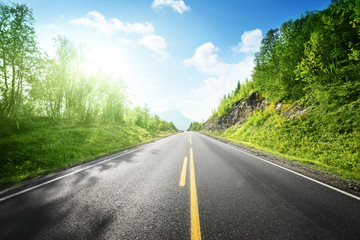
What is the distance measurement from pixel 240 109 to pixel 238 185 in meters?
36.1

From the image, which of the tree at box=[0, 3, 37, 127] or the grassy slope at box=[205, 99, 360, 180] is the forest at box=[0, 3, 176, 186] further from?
the grassy slope at box=[205, 99, 360, 180]

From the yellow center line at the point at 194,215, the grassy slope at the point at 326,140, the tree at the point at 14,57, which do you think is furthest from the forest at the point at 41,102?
the grassy slope at the point at 326,140

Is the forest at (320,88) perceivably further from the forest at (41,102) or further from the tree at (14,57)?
the tree at (14,57)

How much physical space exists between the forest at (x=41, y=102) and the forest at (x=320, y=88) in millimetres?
13549

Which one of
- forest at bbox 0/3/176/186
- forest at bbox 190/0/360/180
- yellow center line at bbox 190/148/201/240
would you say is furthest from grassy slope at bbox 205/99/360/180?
forest at bbox 0/3/176/186

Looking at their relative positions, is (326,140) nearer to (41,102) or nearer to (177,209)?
(177,209)

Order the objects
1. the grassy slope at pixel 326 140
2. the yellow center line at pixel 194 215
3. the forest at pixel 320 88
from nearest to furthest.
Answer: the yellow center line at pixel 194 215 < the grassy slope at pixel 326 140 < the forest at pixel 320 88

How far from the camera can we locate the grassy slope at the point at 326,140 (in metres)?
6.47

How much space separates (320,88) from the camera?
12.4 m

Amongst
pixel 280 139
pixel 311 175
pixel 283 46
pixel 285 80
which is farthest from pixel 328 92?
pixel 311 175

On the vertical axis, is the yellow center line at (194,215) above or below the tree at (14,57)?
below

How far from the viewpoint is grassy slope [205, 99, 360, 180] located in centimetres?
647

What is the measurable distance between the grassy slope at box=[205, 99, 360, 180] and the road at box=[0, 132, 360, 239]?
398 centimetres

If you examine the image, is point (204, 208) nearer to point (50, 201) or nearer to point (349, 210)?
point (349, 210)
